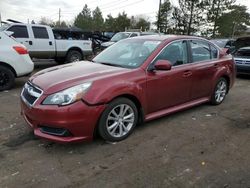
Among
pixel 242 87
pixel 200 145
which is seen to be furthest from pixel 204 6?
pixel 200 145

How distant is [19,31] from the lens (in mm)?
11203

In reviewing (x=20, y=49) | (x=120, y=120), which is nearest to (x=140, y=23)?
(x=20, y=49)

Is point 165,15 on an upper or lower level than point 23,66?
upper

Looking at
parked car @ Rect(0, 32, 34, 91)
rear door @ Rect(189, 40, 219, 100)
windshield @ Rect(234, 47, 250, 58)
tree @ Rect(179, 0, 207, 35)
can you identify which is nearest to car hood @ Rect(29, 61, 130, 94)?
rear door @ Rect(189, 40, 219, 100)

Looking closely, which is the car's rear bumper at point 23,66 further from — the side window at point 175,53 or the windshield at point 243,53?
the windshield at point 243,53

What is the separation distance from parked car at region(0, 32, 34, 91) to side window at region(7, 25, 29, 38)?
12.6 feet

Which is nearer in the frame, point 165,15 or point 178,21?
point 178,21

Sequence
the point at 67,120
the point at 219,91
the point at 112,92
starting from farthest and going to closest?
1. the point at 219,91
2. the point at 112,92
3. the point at 67,120

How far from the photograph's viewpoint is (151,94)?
15.4ft

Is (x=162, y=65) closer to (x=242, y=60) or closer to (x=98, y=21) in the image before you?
(x=242, y=60)

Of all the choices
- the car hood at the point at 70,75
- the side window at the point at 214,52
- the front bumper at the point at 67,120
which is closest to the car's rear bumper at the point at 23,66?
the car hood at the point at 70,75

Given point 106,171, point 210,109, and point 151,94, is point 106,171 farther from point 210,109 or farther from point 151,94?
point 210,109

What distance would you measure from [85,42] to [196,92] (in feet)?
27.9

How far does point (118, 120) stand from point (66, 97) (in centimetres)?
90
